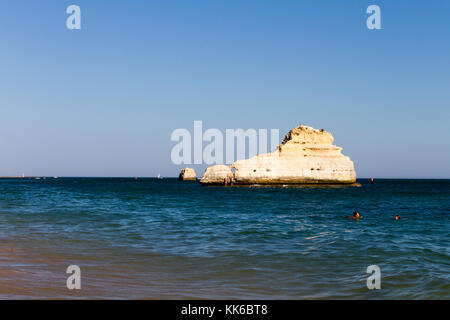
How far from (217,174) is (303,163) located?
19733mm

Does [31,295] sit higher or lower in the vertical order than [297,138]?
lower

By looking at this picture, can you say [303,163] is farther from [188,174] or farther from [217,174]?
[188,174]

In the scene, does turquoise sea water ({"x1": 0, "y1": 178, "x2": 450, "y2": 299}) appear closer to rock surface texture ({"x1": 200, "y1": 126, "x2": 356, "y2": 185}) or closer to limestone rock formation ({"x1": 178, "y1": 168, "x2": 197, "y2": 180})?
rock surface texture ({"x1": 200, "y1": 126, "x2": 356, "y2": 185})

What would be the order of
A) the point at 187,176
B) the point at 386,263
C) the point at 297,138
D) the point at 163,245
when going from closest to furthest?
the point at 386,263 → the point at 163,245 → the point at 297,138 → the point at 187,176

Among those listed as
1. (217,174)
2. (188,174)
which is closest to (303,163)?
(217,174)

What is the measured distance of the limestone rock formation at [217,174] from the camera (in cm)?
8556

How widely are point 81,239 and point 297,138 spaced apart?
228 ft

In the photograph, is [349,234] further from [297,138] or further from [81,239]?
[297,138]

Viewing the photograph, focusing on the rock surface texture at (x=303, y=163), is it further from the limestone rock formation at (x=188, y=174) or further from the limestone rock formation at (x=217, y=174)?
the limestone rock formation at (x=188, y=174)

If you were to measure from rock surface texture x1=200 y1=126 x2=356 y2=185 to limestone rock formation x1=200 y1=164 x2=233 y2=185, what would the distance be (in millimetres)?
5302

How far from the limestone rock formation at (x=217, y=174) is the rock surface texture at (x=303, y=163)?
530 centimetres

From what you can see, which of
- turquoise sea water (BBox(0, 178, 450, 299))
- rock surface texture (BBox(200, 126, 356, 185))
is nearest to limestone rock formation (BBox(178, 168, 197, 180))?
rock surface texture (BBox(200, 126, 356, 185))

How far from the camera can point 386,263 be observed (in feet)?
34.6
